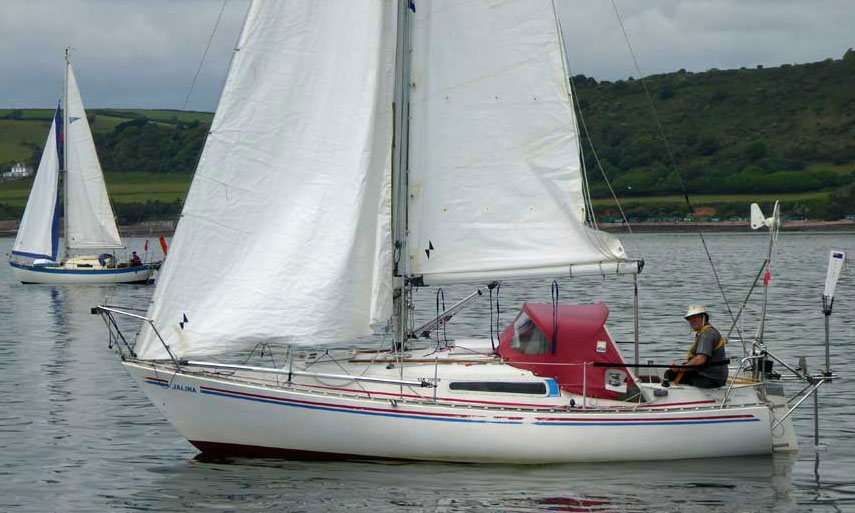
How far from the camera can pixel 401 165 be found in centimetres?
2023

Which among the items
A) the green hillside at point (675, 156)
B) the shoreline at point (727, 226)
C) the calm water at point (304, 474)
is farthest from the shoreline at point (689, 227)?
the calm water at point (304, 474)

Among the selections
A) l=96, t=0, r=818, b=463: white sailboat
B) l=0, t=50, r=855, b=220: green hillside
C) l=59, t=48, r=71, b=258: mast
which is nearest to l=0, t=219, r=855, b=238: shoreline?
l=0, t=50, r=855, b=220: green hillside

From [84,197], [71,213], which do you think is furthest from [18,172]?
[84,197]

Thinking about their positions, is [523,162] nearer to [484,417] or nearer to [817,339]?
[484,417]

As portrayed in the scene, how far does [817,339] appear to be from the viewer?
118ft

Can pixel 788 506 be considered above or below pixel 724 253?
below

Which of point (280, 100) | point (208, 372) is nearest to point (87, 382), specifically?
point (208, 372)

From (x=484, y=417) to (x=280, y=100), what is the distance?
5.77 m

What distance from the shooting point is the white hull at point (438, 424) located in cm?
1936

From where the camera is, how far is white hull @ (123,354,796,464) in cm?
1936

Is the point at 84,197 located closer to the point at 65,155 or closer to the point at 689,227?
the point at 65,155

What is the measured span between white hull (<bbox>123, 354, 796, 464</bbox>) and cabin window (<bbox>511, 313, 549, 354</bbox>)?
963mm

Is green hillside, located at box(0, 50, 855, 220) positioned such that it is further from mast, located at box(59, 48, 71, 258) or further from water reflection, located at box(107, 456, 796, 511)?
water reflection, located at box(107, 456, 796, 511)

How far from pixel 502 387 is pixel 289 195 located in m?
4.43
